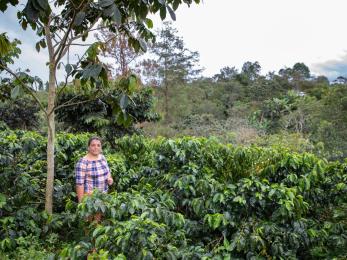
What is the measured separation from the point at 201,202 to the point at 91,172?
1303mm

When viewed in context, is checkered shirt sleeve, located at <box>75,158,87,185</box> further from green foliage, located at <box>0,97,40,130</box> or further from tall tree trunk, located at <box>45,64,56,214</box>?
green foliage, located at <box>0,97,40,130</box>

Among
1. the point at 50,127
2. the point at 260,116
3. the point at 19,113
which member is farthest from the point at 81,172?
the point at 260,116

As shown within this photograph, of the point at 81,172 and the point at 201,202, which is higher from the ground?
the point at 81,172

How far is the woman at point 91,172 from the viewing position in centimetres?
426

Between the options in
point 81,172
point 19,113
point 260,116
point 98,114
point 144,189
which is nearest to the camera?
point 144,189

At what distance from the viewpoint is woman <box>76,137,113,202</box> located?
4.26 metres

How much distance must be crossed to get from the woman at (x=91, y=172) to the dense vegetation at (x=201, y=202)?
0.81 ft

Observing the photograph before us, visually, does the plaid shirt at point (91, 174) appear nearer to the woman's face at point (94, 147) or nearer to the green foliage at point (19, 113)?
the woman's face at point (94, 147)

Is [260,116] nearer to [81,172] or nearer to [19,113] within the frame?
[19,113]

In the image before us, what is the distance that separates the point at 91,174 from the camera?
4301 millimetres

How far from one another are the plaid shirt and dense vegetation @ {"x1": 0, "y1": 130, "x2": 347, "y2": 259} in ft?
0.92

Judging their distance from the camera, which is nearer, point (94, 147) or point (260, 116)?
point (94, 147)

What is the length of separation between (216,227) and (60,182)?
214cm

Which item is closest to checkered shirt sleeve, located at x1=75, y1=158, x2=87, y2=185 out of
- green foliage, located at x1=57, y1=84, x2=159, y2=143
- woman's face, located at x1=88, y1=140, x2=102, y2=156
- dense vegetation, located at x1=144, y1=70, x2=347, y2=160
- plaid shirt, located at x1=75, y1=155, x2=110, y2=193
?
plaid shirt, located at x1=75, y1=155, x2=110, y2=193
